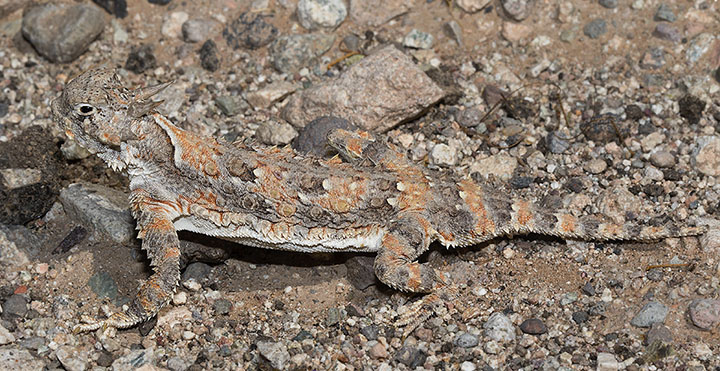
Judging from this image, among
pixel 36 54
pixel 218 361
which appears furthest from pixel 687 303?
pixel 36 54

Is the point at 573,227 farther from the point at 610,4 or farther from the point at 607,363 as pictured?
the point at 610,4

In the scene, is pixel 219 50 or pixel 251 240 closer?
pixel 251 240

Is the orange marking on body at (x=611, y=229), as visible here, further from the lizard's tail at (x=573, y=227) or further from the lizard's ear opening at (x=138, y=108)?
the lizard's ear opening at (x=138, y=108)

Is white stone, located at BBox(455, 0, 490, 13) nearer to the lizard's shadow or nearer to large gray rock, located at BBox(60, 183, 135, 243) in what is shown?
the lizard's shadow

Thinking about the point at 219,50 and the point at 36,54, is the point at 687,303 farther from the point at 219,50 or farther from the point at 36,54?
the point at 36,54

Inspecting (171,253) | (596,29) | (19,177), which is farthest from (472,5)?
(19,177)
